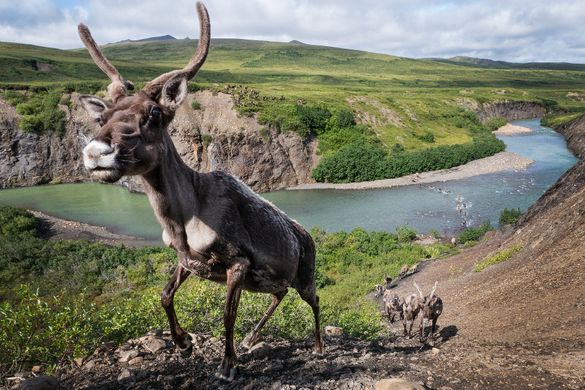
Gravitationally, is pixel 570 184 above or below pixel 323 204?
above

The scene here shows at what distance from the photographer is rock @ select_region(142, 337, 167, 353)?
843 cm

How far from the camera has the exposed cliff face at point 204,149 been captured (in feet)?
219

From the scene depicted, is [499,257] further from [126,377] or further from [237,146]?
[237,146]

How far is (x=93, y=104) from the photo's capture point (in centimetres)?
523

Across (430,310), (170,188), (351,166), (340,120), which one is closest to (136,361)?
(170,188)

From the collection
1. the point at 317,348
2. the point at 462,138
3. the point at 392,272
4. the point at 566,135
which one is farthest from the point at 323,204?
the point at 566,135

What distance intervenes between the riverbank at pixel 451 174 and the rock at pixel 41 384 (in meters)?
59.4

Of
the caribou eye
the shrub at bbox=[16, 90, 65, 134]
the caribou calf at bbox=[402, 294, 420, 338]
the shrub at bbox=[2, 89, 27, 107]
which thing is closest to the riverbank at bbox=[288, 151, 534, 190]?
the shrub at bbox=[16, 90, 65, 134]

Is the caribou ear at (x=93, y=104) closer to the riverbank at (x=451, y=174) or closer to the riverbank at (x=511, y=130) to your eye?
the riverbank at (x=451, y=174)

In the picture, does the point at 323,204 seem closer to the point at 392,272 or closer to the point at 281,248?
the point at 392,272

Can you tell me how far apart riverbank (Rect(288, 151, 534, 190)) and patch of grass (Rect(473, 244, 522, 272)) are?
41861mm

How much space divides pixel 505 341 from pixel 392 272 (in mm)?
18847

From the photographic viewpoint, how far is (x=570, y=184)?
1006 inches

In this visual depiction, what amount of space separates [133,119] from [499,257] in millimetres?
21659
